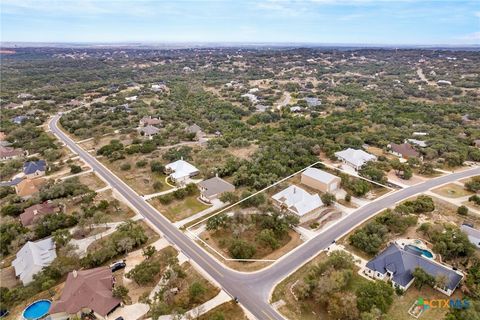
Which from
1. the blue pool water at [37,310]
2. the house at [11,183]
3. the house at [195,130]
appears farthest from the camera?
the house at [195,130]

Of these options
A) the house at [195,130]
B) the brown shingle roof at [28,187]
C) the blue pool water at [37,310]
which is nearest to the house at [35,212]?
the brown shingle roof at [28,187]

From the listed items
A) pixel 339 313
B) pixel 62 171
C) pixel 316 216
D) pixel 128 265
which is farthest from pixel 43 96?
pixel 339 313

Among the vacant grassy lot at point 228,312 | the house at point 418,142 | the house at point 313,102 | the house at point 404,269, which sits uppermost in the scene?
the house at point 313,102

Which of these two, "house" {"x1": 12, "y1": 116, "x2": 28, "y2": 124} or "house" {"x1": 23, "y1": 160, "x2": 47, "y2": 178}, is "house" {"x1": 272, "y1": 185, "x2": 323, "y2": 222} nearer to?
"house" {"x1": 23, "y1": 160, "x2": 47, "y2": 178}

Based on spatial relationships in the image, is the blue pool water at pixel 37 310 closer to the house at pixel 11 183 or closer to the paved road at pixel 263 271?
the paved road at pixel 263 271

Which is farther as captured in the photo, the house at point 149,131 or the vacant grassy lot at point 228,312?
the house at point 149,131

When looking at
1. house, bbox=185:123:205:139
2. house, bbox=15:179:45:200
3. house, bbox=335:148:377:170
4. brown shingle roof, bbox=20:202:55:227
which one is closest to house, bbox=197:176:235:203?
brown shingle roof, bbox=20:202:55:227

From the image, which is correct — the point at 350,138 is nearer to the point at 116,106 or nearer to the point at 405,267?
the point at 405,267
